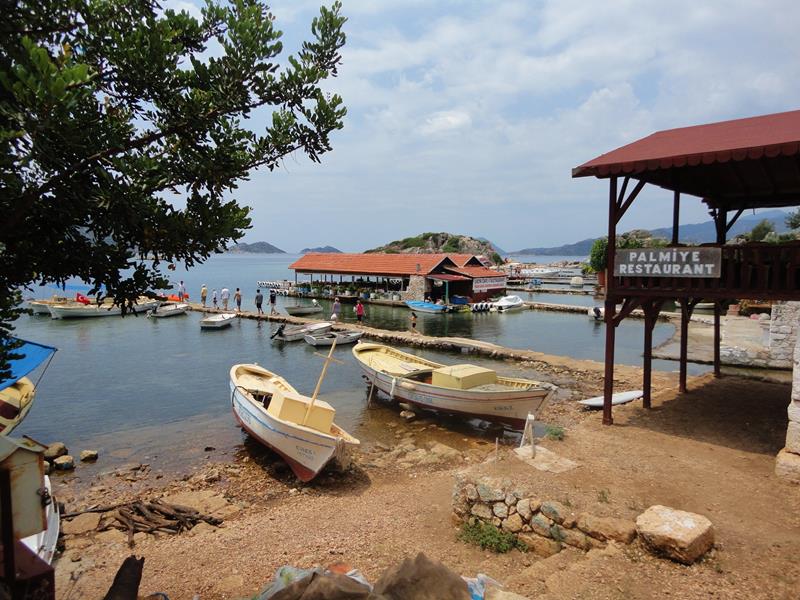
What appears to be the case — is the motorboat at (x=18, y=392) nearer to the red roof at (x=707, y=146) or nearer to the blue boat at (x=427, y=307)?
the red roof at (x=707, y=146)

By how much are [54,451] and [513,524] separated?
41.1 feet

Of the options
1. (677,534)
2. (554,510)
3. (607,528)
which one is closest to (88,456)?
(554,510)

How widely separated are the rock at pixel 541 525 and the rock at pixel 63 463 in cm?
1202

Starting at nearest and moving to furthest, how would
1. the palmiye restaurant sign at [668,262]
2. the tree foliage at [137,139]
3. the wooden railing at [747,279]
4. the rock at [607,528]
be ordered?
the tree foliage at [137,139] → the rock at [607,528] → the wooden railing at [747,279] → the palmiye restaurant sign at [668,262]

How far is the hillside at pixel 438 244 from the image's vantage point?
385 ft

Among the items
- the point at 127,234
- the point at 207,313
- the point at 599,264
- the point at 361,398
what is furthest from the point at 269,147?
the point at 599,264

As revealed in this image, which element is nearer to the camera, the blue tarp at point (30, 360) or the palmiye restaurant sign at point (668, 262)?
the palmiye restaurant sign at point (668, 262)

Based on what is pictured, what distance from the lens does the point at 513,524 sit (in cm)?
787

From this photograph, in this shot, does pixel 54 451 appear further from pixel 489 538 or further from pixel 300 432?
pixel 489 538

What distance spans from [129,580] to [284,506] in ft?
21.9

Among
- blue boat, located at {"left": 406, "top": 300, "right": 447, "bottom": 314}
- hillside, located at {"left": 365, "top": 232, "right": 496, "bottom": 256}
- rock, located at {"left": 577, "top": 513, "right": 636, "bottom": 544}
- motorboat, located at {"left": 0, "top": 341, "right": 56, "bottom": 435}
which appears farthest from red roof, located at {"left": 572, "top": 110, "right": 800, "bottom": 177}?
hillside, located at {"left": 365, "top": 232, "right": 496, "bottom": 256}

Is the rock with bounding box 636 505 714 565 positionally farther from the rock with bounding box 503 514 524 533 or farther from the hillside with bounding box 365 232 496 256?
the hillside with bounding box 365 232 496 256

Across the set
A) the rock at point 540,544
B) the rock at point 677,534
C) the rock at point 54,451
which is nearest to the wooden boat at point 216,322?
the rock at point 54,451

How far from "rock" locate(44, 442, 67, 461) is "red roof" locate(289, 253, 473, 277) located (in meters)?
34.5
